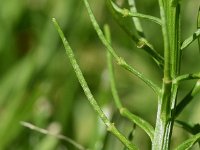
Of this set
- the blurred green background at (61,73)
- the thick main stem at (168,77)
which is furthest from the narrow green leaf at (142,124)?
the blurred green background at (61,73)

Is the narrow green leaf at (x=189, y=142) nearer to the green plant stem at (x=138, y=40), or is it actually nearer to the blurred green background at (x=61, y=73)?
the green plant stem at (x=138, y=40)

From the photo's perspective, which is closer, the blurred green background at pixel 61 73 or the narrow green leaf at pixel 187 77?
the narrow green leaf at pixel 187 77

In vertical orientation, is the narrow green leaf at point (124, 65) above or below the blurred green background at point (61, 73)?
below

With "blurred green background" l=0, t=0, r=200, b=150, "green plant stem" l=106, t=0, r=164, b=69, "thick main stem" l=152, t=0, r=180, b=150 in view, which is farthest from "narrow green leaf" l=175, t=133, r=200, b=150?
"blurred green background" l=0, t=0, r=200, b=150

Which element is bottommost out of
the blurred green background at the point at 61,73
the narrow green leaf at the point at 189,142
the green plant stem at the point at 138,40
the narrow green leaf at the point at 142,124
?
the narrow green leaf at the point at 189,142

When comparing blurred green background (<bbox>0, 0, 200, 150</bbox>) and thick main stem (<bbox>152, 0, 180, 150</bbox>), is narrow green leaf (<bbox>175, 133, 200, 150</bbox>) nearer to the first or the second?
thick main stem (<bbox>152, 0, 180, 150</bbox>)
